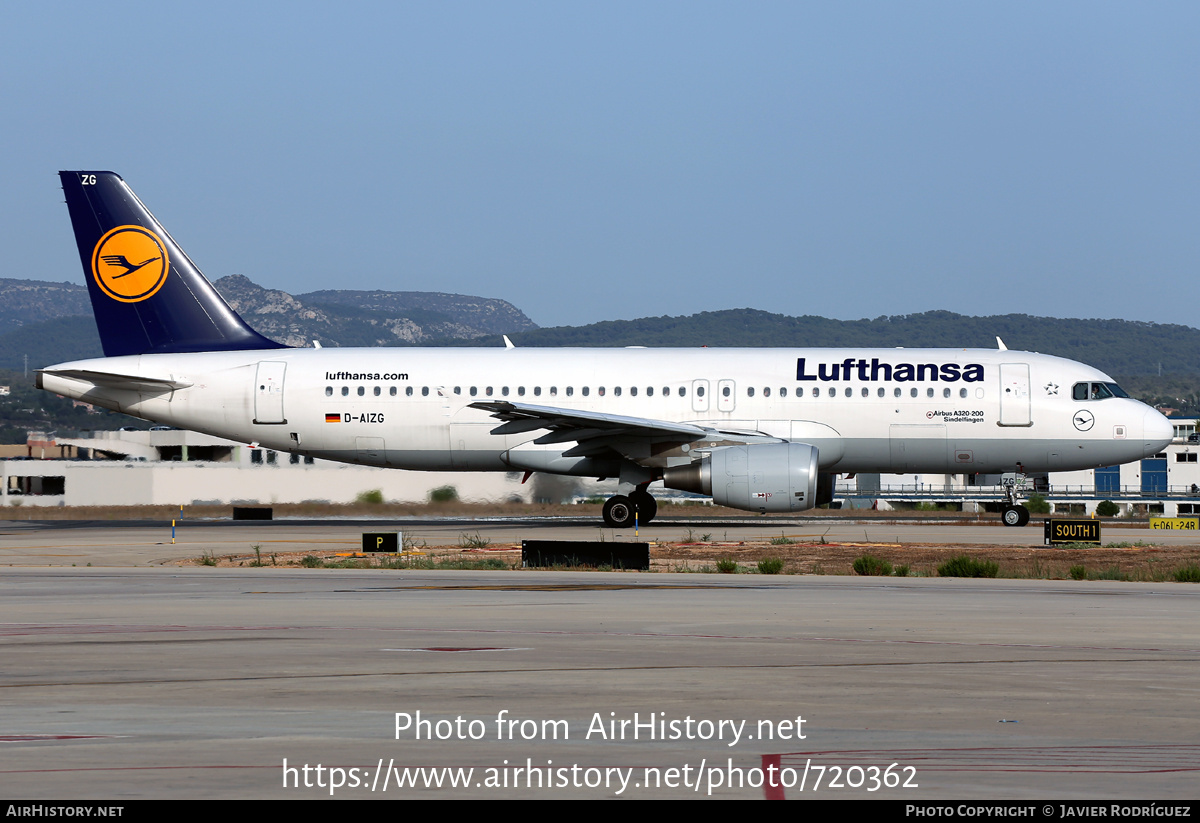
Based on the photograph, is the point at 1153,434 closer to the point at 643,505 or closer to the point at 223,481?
the point at 643,505

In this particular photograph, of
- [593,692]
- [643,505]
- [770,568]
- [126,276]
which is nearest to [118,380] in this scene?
[126,276]

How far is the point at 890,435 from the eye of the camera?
33906mm

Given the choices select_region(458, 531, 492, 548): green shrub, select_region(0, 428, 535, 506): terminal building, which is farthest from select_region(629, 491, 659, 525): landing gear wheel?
select_region(0, 428, 535, 506): terminal building

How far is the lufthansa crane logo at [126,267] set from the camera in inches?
1404

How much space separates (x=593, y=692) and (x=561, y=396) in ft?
84.0

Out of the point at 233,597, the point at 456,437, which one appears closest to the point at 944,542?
the point at 456,437

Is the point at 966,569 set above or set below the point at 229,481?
below

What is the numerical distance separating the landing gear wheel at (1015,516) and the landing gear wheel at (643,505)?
987 cm

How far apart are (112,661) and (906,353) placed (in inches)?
1068

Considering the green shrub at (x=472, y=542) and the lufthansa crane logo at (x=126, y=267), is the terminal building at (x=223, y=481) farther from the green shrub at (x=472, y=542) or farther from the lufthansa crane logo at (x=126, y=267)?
the green shrub at (x=472, y=542)

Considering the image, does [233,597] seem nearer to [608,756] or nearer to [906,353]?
[608,756]

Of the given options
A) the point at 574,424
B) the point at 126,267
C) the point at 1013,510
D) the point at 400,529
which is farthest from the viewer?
the point at 1013,510

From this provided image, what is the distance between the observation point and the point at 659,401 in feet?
112

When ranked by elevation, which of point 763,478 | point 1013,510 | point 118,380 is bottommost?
point 1013,510
